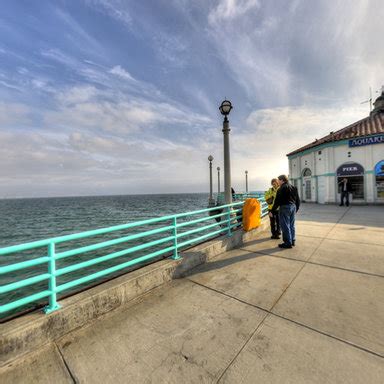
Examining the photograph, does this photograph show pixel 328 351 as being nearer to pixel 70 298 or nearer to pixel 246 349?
pixel 246 349

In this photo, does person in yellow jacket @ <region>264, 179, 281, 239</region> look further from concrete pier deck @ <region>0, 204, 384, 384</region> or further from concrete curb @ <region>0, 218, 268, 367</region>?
concrete curb @ <region>0, 218, 268, 367</region>

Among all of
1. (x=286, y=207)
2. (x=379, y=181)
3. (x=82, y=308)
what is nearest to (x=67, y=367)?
(x=82, y=308)

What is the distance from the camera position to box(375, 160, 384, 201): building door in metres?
15.2

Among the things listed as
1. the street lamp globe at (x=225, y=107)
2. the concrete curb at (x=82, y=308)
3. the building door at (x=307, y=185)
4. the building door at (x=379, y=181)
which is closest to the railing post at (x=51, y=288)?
the concrete curb at (x=82, y=308)

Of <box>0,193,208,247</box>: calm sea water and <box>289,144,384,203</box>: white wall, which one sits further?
<box>0,193,208,247</box>: calm sea water

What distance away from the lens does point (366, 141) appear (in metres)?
15.5

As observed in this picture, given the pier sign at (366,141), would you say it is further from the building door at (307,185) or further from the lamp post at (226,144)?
the lamp post at (226,144)

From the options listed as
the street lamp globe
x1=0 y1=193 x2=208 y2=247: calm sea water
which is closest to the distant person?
the street lamp globe

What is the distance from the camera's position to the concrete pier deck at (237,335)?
6.62ft

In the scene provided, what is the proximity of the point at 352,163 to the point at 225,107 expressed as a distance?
47.4 feet

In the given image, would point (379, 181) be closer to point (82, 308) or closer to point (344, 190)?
point (344, 190)

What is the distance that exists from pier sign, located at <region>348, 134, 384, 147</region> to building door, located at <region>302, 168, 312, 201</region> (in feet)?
13.3

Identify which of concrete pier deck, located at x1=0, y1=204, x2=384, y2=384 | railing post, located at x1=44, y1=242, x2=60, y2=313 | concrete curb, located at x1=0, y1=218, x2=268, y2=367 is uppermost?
railing post, located at x1=44, y1=242, x2=60, y2=313

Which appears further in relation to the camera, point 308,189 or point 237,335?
point 308,189
